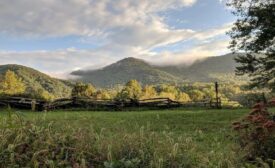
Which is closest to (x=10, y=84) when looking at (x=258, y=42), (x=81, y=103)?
(x=81, y=103)

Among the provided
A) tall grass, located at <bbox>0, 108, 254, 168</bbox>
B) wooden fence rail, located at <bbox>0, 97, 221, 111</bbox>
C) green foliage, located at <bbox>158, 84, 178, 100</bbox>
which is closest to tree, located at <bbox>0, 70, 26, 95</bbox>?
wooden fence rail, located at <bbox>0, 97, 221, 111</bbox>

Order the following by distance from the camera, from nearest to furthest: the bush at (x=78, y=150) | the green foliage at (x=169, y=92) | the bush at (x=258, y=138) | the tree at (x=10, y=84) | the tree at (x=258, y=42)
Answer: the bush at (x=78, y=150) < the bush at (x=258, y=138) < the tree at (x=258, y=42) < the tree at (x=10, y=84) < the green foliage at (x=169, y=92)

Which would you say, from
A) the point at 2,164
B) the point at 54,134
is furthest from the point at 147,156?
the point at 2,164

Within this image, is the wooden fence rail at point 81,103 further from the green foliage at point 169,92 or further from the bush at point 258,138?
the green foliage at point 169,92

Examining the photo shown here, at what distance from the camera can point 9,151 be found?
18.8 feet

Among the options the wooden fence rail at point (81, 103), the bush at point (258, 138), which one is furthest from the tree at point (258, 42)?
the bush at point (258, 138)

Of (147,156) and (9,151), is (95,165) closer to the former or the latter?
(147,156)

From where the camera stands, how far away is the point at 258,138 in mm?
6809

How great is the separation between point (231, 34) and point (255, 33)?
1.81m

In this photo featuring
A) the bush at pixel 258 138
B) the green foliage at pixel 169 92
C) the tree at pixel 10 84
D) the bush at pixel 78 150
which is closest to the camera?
the bush at pixel 78 150

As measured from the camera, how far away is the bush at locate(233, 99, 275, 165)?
6654 mm

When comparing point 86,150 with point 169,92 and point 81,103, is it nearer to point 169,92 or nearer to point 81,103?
point 81,103

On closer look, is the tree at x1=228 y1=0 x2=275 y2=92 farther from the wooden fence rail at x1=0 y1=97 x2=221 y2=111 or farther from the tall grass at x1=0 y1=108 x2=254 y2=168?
the tall grass at x1=0 y1=108 x2=254 y2=168

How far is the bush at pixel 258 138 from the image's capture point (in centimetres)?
665
